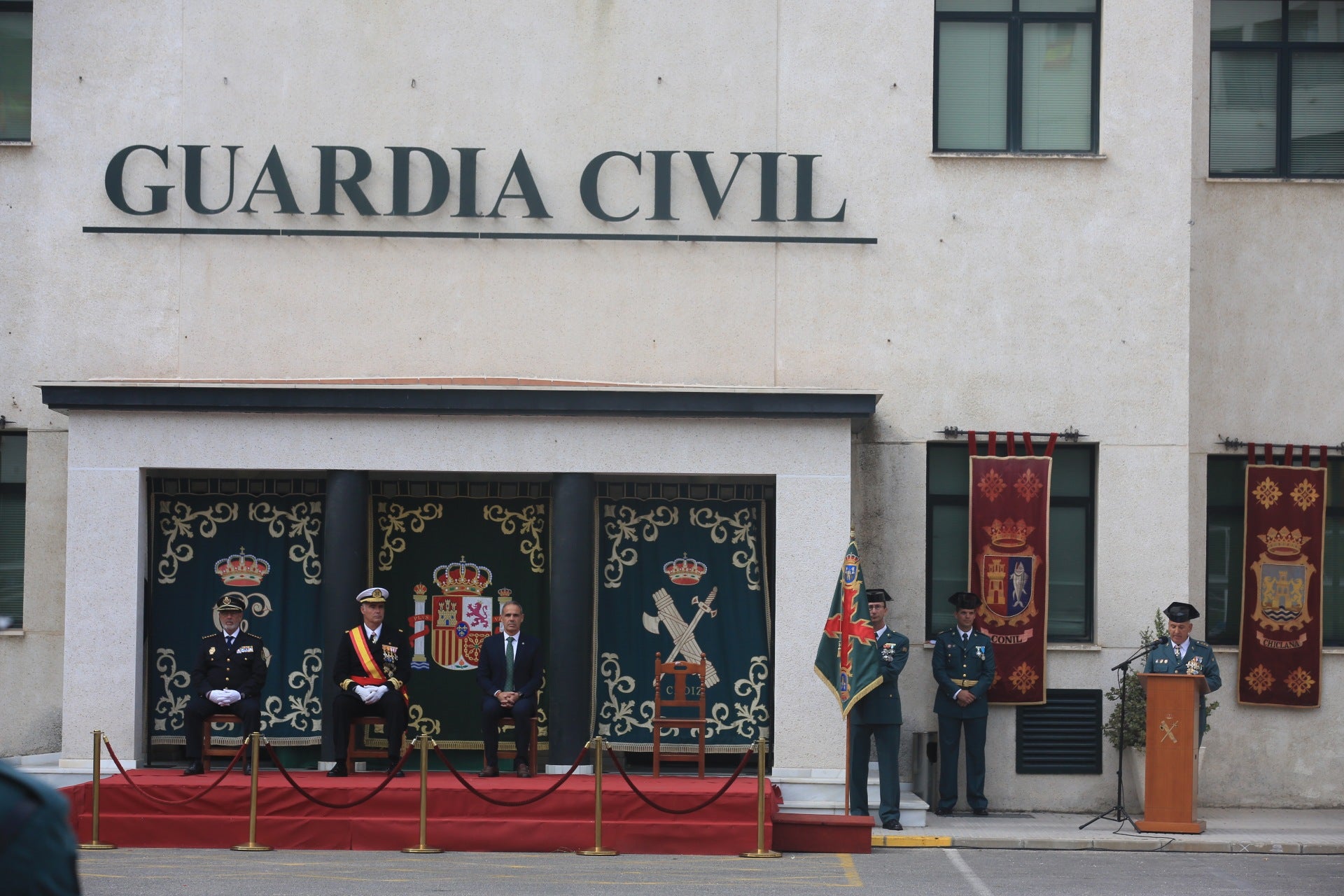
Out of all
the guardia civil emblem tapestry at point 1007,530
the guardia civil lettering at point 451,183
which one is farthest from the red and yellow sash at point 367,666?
the guardia civil emblem tapestry at point 1007,530

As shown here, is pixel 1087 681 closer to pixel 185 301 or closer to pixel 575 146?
pixel 575 146

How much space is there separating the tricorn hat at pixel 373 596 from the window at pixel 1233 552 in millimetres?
8842

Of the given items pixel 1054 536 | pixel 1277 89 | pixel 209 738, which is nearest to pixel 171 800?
pixel 209 738

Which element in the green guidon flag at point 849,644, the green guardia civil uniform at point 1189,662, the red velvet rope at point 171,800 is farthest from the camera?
the green guardia civil uniform at point 1189,662

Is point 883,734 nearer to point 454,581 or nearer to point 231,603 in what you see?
point 454,581

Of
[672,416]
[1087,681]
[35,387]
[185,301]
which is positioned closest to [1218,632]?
[1087,681]

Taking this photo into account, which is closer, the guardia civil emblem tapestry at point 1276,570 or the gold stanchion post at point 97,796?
the gold stanchion post at point 97,796

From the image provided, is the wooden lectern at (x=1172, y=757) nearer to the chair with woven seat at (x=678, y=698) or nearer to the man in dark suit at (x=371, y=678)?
the chair with woven seat at (x=678, y=698)

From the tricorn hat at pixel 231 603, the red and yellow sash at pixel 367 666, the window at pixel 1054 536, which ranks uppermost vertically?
the window at pixel 1054 536

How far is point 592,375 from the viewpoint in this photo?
16.2 meters

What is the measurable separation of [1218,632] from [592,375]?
7.41m

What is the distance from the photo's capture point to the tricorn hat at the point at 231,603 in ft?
49.7

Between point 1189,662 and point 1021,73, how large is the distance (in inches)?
251

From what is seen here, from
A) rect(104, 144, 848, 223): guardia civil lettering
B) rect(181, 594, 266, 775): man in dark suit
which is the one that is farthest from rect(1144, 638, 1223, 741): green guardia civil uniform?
rect(181, 594, 266, 775): man in dark suit
